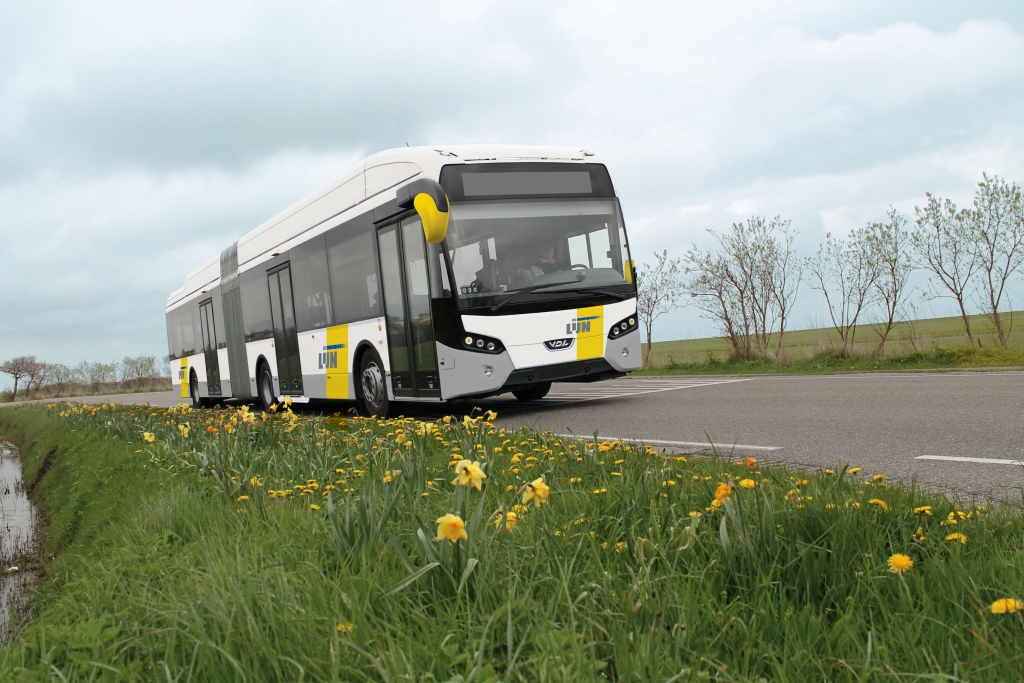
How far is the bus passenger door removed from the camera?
65.1 feet

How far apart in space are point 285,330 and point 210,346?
20.9 feet

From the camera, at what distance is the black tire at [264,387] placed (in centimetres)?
1622

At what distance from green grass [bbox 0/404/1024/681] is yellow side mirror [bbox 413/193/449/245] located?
5779 millimetres

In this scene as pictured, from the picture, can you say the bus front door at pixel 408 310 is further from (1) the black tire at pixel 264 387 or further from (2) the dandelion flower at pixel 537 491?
(2) the dandelion flower at pixel 537 491

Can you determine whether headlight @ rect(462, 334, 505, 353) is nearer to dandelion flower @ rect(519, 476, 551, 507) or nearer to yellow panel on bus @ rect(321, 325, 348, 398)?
yellow panel on bus @ rect(321, 325, 348, 398)

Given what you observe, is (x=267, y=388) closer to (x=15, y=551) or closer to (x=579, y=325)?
(x=579, y=325)

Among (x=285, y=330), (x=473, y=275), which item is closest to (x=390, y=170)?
(x=473, y=275)

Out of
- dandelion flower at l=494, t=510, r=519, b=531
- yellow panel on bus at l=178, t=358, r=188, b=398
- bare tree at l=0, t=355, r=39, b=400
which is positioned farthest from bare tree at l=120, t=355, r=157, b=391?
dandelion flower at l=494, t=510, r=519, b=531

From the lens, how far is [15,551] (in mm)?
7598

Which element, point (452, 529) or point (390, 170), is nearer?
point (452, 529)

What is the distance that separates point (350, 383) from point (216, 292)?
8424 millimetres

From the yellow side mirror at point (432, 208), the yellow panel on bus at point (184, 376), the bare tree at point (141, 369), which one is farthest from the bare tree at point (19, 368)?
the yellow side mirror at point (432, 208)

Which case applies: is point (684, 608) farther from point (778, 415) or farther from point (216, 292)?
point (216, 292)

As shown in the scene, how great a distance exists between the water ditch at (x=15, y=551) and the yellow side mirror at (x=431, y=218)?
17.1 feet
